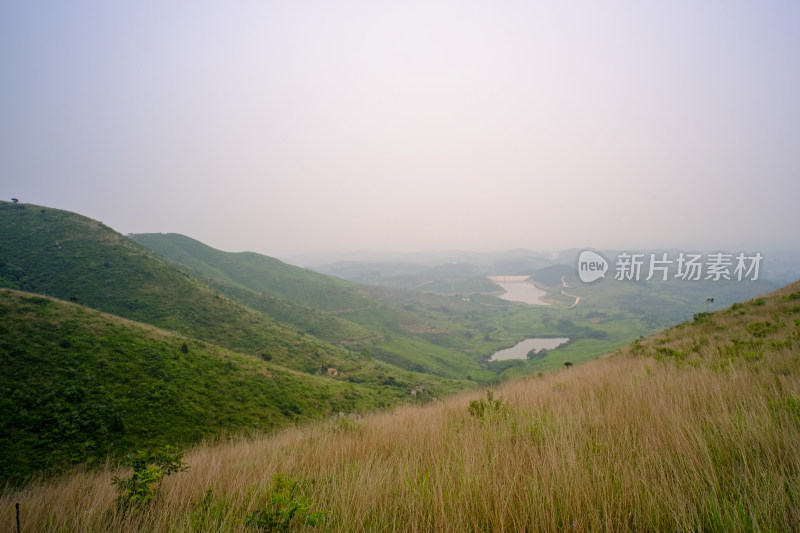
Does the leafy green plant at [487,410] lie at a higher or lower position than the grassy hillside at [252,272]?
higher

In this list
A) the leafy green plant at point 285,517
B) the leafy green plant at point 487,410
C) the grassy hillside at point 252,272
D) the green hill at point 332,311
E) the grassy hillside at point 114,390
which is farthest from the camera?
the grassy hillside at point 252,272

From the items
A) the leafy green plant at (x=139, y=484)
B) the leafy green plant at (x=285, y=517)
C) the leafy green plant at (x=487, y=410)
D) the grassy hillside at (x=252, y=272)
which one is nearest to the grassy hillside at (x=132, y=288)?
the leafy green plant at (x=487, y=410)

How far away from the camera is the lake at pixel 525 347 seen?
123 metres

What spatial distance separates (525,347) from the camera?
135 m

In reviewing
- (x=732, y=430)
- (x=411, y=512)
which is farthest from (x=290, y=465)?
(x=732, y=430)

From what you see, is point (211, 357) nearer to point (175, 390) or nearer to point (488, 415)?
point (175, 390)

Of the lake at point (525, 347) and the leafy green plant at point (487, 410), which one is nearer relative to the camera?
the leafy green plant at point (487, 410)

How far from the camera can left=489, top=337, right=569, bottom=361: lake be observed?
12259cm

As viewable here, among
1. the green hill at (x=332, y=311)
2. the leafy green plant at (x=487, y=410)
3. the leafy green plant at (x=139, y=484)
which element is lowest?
the green hill at (x=332, y=311)

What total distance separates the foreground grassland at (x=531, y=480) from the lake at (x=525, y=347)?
410ft

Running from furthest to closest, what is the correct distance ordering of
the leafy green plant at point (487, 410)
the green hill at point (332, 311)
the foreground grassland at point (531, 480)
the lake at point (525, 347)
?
1. the lake at point (525, 347)
2. the green hill at point (332, 311)
3. the leafy green plant at point (487, 410)
4. the foreground grassland at point (531, 480)

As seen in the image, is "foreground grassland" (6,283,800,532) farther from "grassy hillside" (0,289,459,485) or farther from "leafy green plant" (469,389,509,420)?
"grassy hillside" (0,289,459,485)

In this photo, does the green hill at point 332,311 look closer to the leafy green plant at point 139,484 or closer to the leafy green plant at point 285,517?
the leafy green plant at point 139,484

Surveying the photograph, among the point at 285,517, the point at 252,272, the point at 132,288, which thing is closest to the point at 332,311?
the point at 252,272
